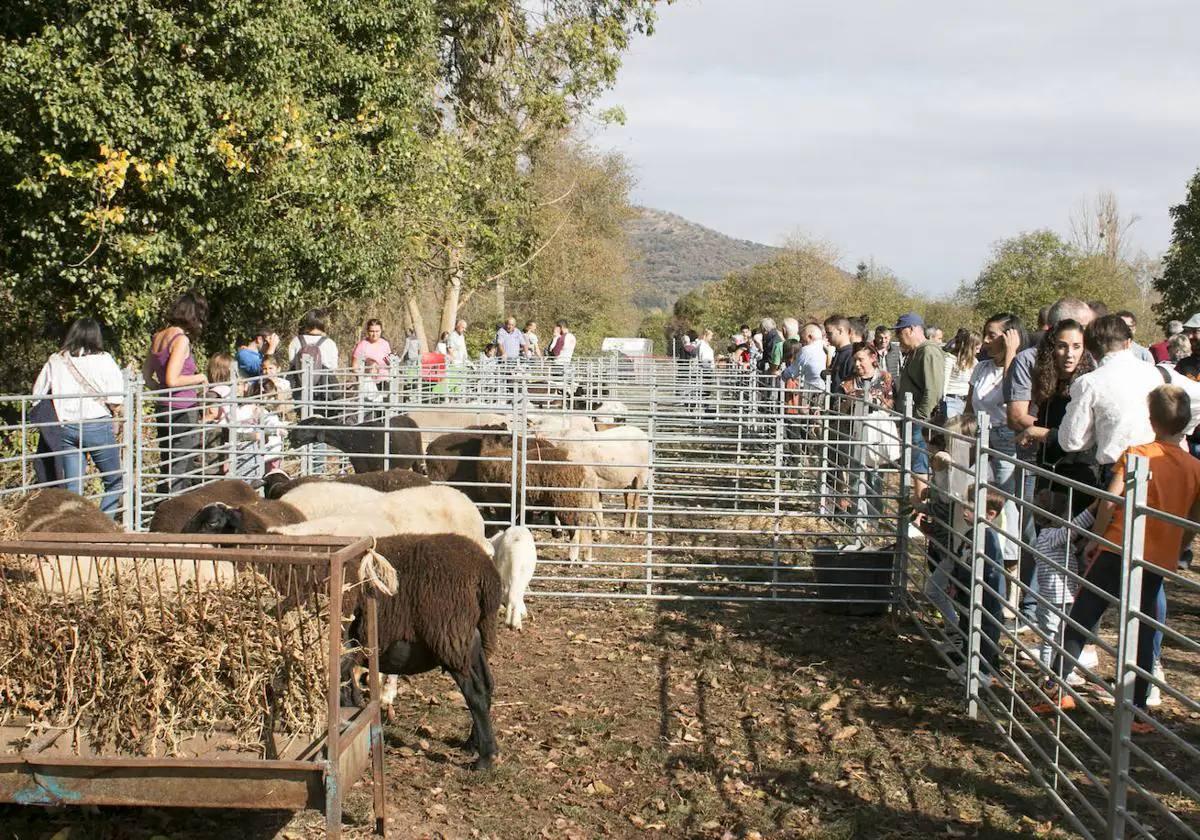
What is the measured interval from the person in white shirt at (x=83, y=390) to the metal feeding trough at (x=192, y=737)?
13.6ft

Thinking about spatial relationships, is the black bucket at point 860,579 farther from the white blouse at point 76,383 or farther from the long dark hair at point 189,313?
the white blouse at point 76,383

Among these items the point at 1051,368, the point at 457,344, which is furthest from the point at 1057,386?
the point at 457,344

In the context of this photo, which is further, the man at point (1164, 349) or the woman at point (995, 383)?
the man at point (1164, 349)

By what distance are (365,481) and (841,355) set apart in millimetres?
6641

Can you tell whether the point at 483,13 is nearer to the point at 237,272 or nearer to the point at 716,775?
the point at 237,272

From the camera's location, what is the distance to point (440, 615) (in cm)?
551

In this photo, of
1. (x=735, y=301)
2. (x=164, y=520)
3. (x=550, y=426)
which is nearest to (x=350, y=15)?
(x=550, y=426)

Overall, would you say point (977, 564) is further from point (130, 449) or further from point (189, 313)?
point (189, 313)

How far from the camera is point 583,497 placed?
10266 mm

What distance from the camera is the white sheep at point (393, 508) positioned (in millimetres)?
6777

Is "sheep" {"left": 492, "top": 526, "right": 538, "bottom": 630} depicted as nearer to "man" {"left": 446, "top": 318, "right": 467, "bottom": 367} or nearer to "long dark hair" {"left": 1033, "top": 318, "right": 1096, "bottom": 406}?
"long dark hair" {"left": 1033, "top": 318, "right": 1096, "bottom": 406}

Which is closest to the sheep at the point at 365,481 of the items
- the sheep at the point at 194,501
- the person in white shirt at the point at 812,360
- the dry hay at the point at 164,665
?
the sheep at the point at 194,501

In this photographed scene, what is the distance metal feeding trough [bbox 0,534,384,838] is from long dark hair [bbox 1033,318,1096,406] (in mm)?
4592

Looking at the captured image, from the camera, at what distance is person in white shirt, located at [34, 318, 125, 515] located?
846 cm
